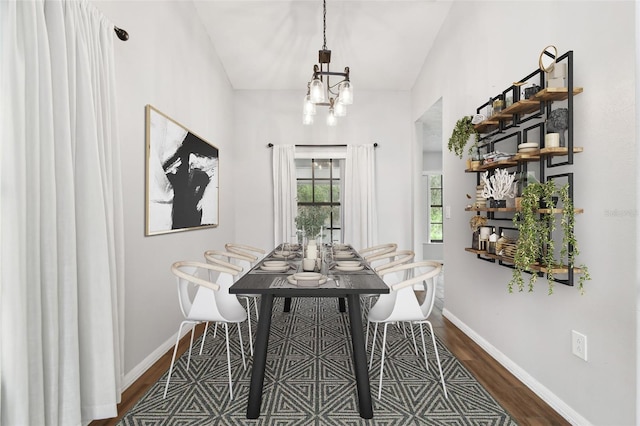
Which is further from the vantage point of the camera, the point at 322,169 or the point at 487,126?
the point at 322,169

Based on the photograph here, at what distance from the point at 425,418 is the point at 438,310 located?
2.22m

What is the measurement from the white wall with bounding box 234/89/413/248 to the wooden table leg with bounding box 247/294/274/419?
10.7 ft

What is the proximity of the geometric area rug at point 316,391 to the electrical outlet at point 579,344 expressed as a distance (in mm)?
488

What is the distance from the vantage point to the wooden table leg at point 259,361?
1.89 meters

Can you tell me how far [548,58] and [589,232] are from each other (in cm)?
99

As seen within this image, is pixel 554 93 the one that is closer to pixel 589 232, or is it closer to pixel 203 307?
pixel 589 232

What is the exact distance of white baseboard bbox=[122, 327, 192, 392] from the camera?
2.24m

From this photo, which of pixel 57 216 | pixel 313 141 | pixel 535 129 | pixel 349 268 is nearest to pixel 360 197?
pixel 313 141

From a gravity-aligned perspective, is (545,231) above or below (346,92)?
below

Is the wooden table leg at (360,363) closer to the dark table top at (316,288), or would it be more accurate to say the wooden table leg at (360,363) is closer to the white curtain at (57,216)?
the dark table top at (316,288)

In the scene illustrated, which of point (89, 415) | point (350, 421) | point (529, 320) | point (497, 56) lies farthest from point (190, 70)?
point (529, 320)

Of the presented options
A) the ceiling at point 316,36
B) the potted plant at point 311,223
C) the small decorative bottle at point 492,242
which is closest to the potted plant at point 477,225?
the small decorative bottle at point 492,242

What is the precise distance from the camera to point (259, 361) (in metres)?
1.95

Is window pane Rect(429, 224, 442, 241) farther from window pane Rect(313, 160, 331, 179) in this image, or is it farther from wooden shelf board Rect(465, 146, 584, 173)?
wooden shelf board Rect(465, 146, 584, 173)
